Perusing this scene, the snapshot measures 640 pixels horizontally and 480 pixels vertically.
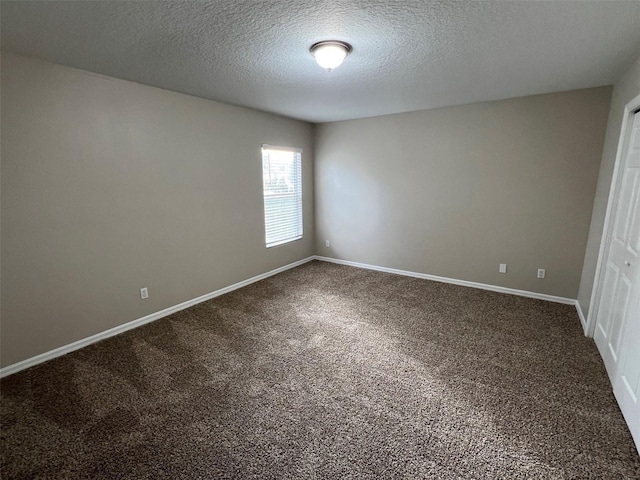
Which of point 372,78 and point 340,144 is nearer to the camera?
point 372,78

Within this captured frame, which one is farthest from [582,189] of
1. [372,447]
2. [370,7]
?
[372,447]

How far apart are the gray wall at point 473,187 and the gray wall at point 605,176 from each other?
171 millimetres

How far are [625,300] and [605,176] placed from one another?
1442mm

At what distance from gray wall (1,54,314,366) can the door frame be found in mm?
3854

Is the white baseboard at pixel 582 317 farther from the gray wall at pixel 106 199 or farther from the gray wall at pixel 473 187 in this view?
the gray wall at pixel 106 199

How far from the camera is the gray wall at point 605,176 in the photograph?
101 inches

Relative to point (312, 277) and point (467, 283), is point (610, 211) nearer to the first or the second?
point (467, 283)

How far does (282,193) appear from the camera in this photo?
15.9 feet

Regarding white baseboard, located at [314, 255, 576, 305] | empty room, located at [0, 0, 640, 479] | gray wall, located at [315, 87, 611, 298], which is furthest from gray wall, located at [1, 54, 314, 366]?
white baseboard, located at [314, 255, 576, 305]

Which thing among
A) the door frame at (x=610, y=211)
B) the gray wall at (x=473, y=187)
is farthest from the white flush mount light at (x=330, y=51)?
the gray wall at (x=473, y=187)

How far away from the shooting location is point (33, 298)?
2.44 m

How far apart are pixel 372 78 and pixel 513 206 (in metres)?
2.40

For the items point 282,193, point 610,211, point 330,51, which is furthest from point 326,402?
point 282,193

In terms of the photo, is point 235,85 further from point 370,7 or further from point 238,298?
point 238,298
